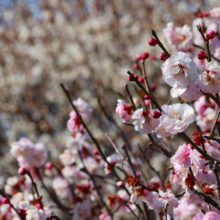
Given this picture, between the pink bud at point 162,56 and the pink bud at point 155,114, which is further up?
the pink bud at point 162,56

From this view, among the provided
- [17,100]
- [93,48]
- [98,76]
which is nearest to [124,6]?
[93,48]

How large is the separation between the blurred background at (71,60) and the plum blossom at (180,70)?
4925 millimetres

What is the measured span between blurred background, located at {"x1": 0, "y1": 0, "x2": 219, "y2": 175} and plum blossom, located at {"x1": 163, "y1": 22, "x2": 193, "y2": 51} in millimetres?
4075

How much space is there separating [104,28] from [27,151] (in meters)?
5.48

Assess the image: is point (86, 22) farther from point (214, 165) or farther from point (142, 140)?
point (214, 165)

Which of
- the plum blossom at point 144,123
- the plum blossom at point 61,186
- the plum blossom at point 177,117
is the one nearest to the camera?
the plum blossom at point 177,117

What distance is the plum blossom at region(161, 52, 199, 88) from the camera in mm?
1044

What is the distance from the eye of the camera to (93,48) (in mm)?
7184

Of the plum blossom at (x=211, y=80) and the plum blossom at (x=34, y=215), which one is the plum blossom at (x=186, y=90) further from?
the plum blossom at (x=34, y=215)

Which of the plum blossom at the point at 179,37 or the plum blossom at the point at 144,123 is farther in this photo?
the plum blossom at the point at 179,37

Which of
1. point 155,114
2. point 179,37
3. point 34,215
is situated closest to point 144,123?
point 155,114

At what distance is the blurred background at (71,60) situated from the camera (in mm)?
6504

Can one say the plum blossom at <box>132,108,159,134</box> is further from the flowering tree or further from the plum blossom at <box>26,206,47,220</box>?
the plum blossom at <box>26,206,47,220</box>

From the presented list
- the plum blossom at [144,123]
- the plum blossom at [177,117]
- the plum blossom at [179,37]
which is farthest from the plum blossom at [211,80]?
the plum blossom at [179,37]
